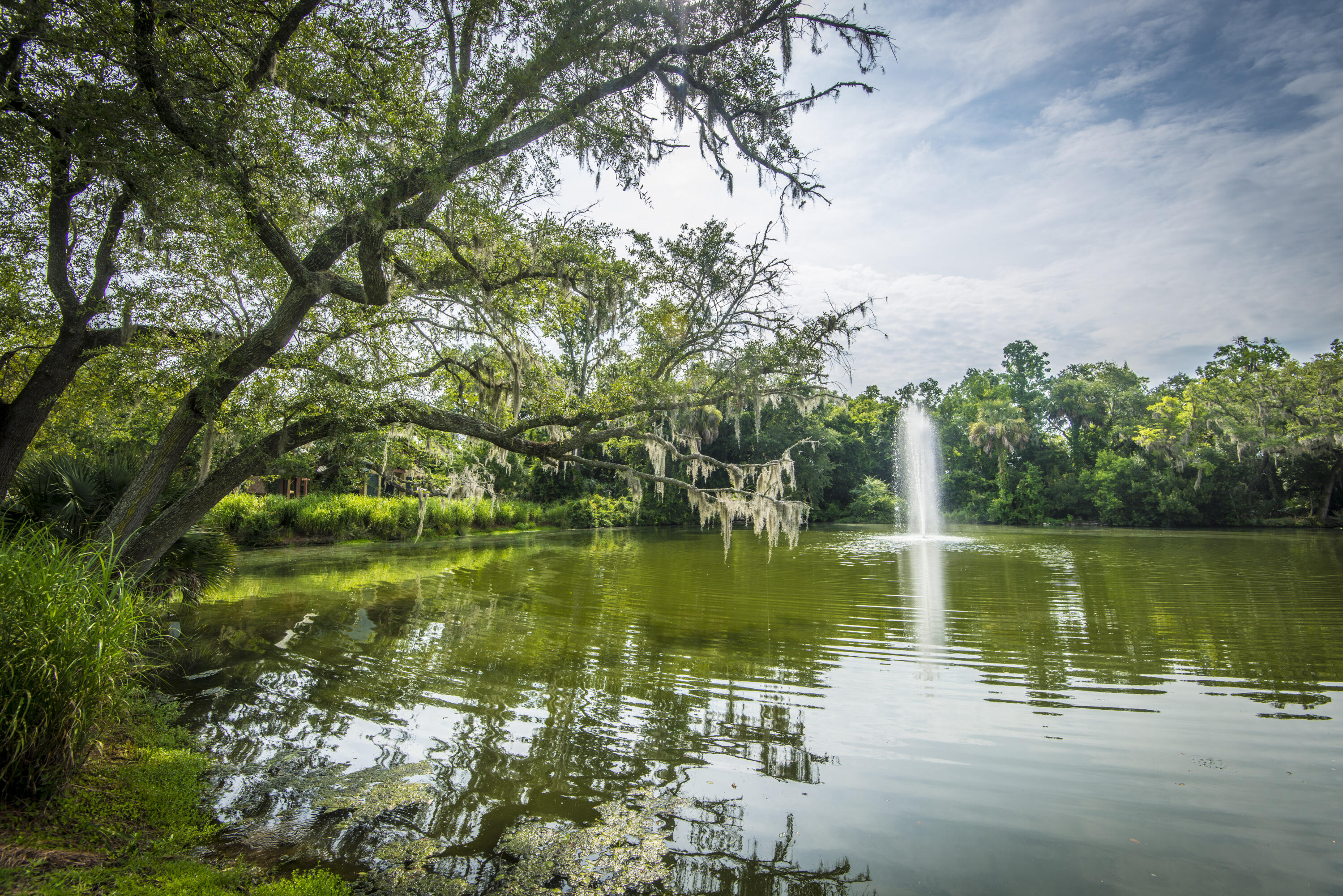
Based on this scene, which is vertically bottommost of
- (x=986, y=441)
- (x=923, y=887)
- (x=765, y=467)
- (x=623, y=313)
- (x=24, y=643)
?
(x=923, y=887)

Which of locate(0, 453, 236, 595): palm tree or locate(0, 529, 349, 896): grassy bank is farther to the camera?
locate(0, 453, 236, 595): palm tree

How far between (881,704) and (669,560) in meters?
13.2

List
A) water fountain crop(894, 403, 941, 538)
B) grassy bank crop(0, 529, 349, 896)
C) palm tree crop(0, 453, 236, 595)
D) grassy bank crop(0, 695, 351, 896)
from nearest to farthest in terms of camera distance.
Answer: grassy bank crop(0, 695, 351, 896) < grassy bank crop(0, 529, 349, 896) < palm tree crop(0, 453, 236, 595) < water fountain crop(894, 403, 941, 538)

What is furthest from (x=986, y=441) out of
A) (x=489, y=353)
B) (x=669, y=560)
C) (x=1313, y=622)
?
(x=489, y=353)

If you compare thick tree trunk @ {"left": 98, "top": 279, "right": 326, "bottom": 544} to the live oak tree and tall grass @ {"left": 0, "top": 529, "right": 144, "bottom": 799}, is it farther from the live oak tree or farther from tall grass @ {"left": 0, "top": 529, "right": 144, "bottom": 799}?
tall grass @ {"left": 0, "top": 529, "right": 144, "bottom": 799}

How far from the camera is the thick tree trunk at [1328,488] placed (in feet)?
107

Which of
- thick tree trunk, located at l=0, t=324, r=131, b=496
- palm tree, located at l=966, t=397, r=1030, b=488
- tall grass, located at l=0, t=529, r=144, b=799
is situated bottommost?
tall grass, located at l=0, t=529, r=144, b=799

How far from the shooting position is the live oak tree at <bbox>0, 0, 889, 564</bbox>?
211 inches

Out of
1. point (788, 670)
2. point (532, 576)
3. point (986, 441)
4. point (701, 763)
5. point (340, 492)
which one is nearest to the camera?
point (701, 763)

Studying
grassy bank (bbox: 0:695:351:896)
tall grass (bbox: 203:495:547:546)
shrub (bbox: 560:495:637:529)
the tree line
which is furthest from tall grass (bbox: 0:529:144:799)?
the tree line

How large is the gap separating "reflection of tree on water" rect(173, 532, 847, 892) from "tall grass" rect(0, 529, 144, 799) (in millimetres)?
952

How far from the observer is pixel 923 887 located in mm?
3340

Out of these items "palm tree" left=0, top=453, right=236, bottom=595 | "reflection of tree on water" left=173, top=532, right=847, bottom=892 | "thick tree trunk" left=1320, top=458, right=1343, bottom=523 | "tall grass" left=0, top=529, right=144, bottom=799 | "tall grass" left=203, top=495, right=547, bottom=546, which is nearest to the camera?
"tall grass" left=0, top=529, right=144, bottom=799

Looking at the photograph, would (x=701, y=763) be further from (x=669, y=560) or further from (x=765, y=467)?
(x=669, y=560)
